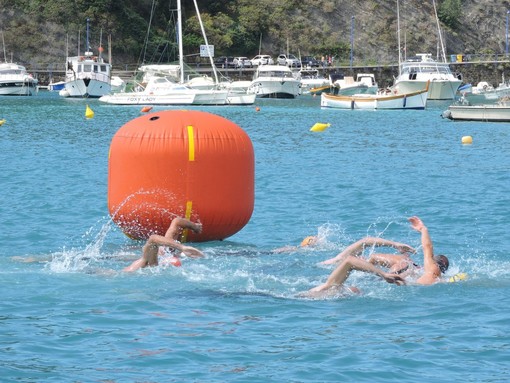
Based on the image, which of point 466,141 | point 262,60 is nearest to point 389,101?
point 466,141

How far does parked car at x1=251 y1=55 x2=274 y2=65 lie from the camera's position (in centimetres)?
8478

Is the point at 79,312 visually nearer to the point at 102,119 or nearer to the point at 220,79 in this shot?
the point at 102,119

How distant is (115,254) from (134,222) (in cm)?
53

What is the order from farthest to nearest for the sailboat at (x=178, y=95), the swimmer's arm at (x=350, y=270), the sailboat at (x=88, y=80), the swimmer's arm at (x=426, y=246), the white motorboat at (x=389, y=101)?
1. the sailboat at (x=88, y=80)
2. the sailboat at (x=178, y=95)
3. the white motorboat at (x=389, y=101)
4. the swimmer's arm at (x=426, y=246)
5. the swimmer's arm at (x=350, y=270)

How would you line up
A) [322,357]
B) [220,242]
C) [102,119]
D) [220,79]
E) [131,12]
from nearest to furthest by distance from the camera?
[322,357]
[220,242]
[102,119]
[220,79]
[131,12]

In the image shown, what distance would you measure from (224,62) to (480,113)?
1730 inches

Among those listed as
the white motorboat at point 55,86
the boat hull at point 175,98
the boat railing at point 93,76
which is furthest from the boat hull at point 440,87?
the white motorboat at point 55,86

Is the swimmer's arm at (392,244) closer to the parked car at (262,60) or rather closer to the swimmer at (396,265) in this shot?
the swimmer at (396,265)

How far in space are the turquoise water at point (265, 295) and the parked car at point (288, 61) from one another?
6000cm

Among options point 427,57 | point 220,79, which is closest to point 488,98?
point 427,57

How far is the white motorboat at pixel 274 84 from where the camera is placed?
72.4 m

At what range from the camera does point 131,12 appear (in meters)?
87.8

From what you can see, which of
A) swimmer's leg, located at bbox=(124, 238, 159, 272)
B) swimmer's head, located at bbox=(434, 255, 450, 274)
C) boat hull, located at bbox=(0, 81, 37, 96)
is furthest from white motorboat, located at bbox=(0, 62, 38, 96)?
swimmer's head, located at bbox=(434, 255, 450, 274)

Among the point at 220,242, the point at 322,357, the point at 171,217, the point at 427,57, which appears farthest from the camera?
the point at 427,57
